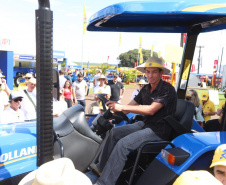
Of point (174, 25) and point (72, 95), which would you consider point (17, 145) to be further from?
point (72, 95)

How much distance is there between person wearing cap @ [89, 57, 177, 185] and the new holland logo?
0.61m

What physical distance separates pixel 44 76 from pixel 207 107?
4.57 metres

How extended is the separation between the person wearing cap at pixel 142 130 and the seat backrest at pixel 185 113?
0.48 feet

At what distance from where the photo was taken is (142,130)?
94.3 inches

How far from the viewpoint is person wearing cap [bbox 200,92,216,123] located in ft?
17.0

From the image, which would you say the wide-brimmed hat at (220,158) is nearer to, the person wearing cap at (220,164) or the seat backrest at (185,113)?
the person wearing cap at (220,164)

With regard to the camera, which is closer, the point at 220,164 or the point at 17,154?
the point at 220,164

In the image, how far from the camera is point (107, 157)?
7.61ft

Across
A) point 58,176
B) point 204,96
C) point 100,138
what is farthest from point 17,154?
point 204,96

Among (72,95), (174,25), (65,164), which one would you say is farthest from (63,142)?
(72,95)

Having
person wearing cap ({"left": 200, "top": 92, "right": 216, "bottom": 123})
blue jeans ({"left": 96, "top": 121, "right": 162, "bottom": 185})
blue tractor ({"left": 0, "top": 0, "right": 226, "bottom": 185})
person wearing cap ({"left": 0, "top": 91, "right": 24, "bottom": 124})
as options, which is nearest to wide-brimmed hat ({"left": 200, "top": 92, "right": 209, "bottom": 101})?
person wearing cap ({"left": 200, "top": 92, "right": 216, "bottom": 123})

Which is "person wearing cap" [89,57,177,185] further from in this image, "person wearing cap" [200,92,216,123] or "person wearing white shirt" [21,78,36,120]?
"person wearing cap" [200,92,216,123]

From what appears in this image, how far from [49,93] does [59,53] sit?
86.8ft

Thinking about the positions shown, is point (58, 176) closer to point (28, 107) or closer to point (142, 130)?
point (142, 130)
